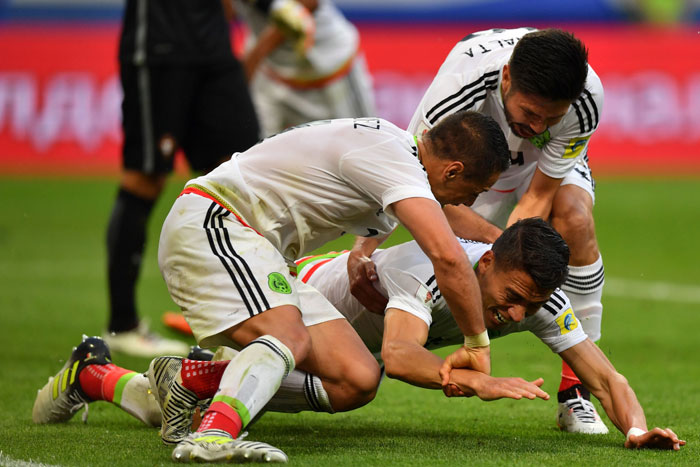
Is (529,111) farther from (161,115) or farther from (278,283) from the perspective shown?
(161,115)

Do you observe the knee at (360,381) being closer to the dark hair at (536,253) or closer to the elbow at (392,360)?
the elbow at (392,360)

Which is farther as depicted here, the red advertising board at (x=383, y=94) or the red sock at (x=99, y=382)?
the red advertising board at (x=383, y=94)

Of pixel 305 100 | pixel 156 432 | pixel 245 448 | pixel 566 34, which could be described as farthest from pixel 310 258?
pixel 305 100

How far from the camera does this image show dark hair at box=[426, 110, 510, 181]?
4234mm

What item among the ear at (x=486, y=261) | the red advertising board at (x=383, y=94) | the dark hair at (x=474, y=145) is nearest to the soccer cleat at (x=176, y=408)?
the ear at (x=486, y=261)

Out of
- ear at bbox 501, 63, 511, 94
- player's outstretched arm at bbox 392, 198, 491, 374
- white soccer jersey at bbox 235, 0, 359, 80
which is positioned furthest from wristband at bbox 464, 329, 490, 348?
white soccer jersey at bbox 235, 0, 359, 80

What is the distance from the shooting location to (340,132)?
14.3 feet

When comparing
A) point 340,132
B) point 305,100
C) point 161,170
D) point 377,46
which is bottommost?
point 377,46

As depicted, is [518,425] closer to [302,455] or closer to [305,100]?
[302,455]

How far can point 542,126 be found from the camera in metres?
4.90

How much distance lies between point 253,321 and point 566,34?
191 centimetres

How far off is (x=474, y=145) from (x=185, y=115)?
3018mm

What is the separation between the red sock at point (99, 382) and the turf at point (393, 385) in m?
0.13

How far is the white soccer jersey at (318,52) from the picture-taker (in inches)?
364
